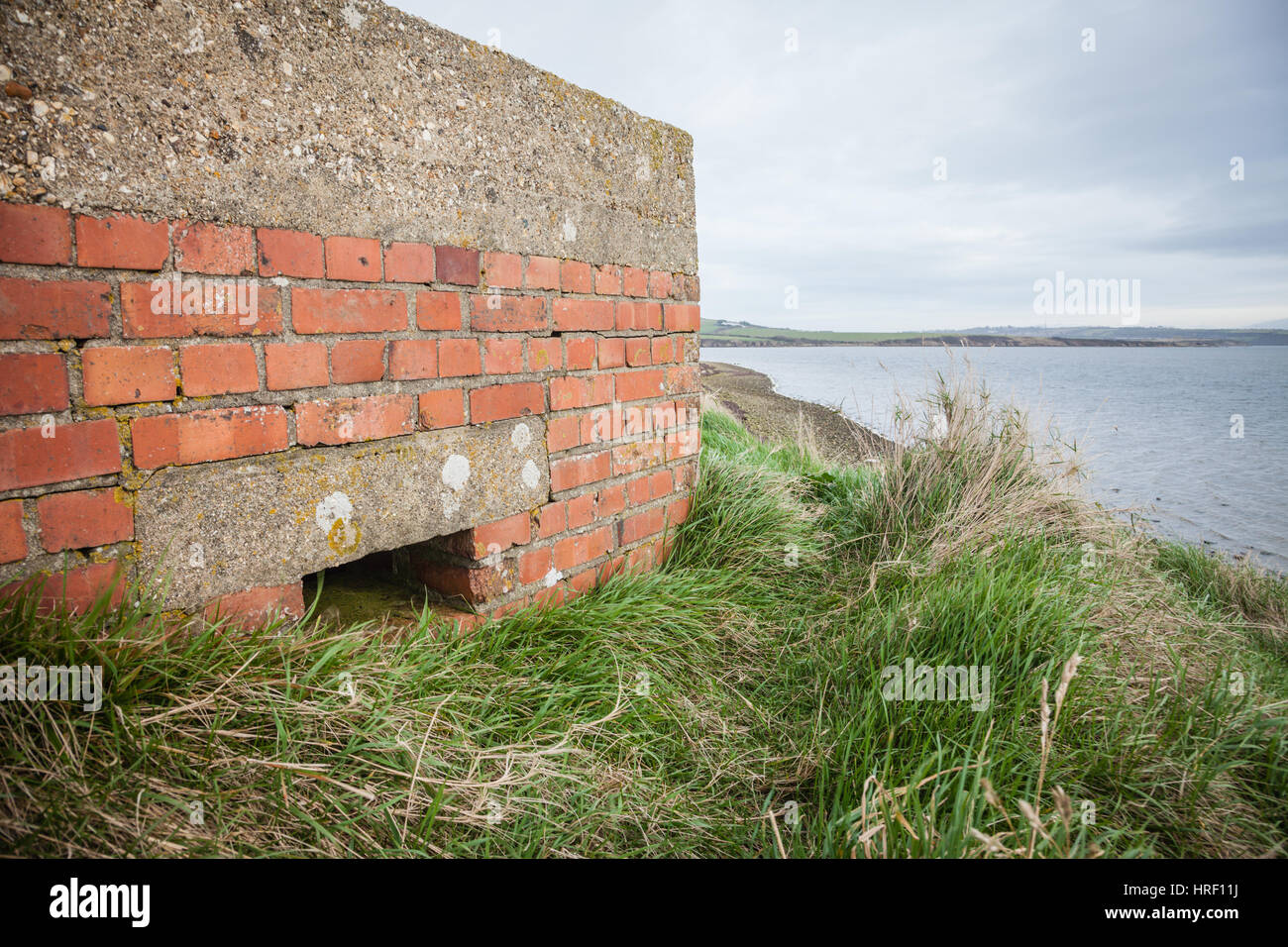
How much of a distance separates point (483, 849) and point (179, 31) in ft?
5.67

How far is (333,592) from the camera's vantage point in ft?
6.68

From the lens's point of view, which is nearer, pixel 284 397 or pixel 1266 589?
pixel 284 397

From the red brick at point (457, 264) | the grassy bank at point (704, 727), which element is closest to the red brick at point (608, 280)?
the red brick at point (457, 264)

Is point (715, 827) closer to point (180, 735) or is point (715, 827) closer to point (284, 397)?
point (180, 735)

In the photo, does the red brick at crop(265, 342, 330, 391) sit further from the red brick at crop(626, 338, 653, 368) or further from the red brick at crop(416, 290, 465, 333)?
the red brick at crop(626, 338, 653, 368)

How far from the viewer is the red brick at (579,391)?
7.36ft

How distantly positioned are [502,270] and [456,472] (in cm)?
62

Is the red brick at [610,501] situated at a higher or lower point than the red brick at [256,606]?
higher

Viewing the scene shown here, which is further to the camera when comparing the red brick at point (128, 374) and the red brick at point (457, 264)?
the red brick at point (457, 264)

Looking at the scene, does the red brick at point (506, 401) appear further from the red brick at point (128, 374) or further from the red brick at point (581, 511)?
the red brick at point (128, 374)

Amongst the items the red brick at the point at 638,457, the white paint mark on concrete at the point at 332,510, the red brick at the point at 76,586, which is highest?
the red brick at the point at 638,457

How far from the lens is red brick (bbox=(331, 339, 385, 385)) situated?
1.65 meters

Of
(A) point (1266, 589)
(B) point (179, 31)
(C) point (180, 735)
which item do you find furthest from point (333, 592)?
(A) point (1266, 589)

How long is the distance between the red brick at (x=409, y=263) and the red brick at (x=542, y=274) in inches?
13.8
